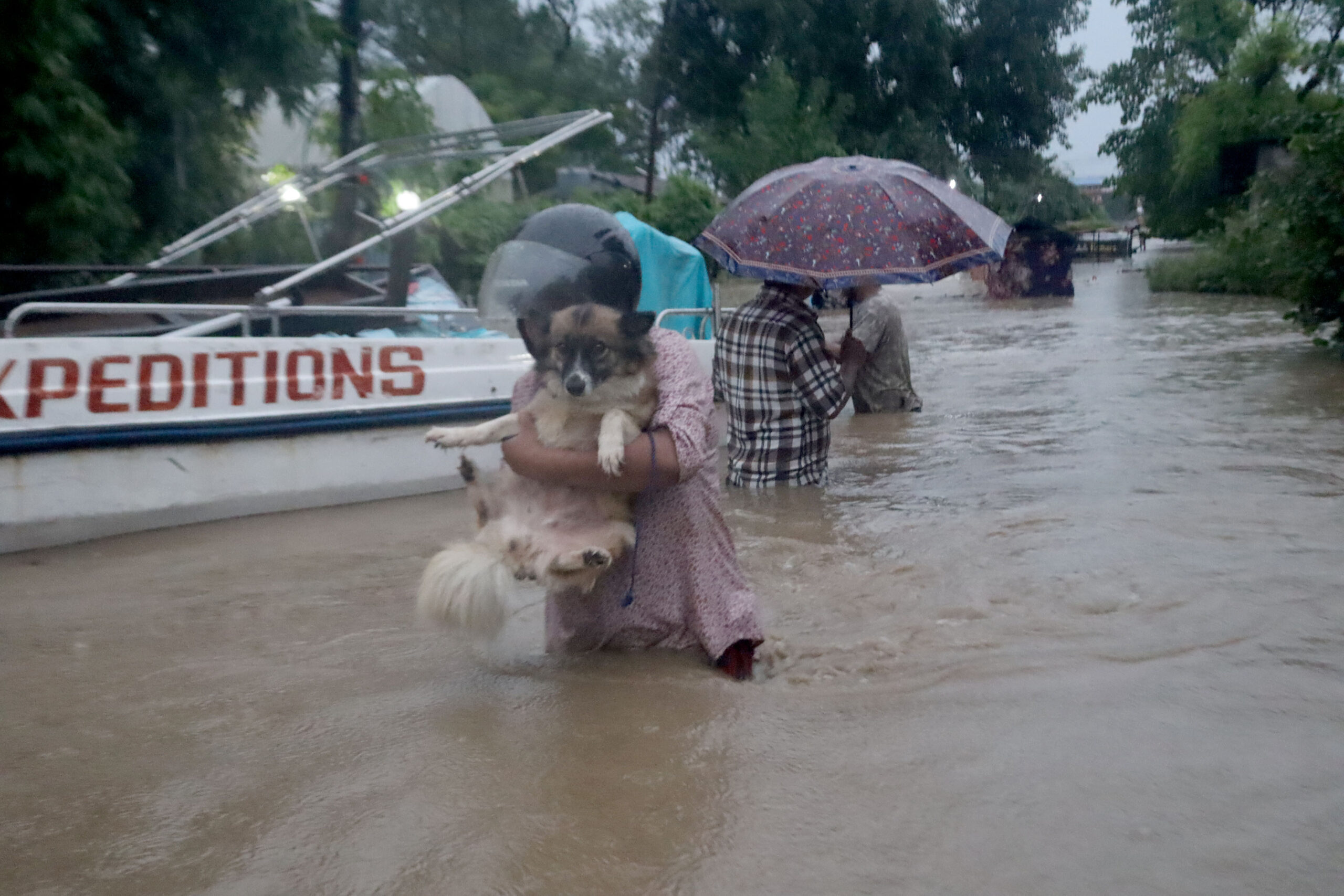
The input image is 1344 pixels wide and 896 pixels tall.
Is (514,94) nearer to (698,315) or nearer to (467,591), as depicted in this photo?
(698,315)

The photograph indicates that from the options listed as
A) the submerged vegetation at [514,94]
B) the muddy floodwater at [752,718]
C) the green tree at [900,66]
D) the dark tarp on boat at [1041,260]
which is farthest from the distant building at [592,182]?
the muddy floodwater at [752,718]

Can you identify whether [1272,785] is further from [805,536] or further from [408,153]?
[408,153]

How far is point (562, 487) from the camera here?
3539 millimetres

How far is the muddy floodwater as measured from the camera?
2.75m

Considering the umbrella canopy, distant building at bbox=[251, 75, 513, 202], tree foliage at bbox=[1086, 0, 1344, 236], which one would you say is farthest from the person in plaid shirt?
tree foliage at bbox=[1086, 0, 1344, 236]

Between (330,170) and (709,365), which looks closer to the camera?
(330,170)

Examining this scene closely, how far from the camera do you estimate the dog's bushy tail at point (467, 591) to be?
11.0 feet

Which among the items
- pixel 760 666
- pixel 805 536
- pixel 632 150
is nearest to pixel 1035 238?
pixel 632 150

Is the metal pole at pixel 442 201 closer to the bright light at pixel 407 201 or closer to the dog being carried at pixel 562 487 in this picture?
the bright light at pixel 407 201

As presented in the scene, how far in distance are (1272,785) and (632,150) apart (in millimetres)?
36571

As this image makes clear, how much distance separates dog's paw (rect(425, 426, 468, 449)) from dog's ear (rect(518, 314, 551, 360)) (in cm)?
34

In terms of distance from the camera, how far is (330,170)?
8.23m

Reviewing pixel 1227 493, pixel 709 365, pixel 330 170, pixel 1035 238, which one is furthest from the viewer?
pixel 1035 238

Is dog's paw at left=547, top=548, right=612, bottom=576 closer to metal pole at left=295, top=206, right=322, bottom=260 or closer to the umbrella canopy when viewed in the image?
the umbrella canopy
